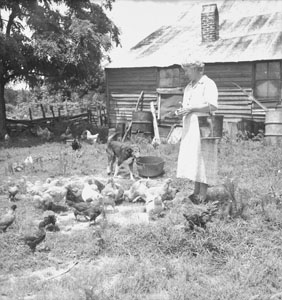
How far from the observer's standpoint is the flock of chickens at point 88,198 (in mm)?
5288

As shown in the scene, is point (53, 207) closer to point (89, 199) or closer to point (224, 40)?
point (89, 199)

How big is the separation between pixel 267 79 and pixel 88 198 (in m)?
10.6

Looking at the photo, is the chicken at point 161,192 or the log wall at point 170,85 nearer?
the chicken at point 161,192

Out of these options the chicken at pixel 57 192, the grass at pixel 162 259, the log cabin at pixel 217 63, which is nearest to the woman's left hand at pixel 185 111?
the grass at pixel 162 259

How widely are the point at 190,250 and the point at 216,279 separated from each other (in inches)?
23.5

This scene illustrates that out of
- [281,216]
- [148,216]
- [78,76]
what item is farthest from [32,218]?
[78,76]

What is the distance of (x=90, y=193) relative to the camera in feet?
20.0

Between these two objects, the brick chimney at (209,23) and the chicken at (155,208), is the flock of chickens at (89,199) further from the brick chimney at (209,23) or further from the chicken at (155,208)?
the brick chimney at (209,23)

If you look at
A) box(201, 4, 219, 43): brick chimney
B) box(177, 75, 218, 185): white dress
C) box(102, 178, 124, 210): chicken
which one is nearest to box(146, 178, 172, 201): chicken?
box(102, 178, 124, 210): chicken

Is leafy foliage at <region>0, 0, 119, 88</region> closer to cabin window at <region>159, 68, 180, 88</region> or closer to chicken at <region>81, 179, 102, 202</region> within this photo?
cabin window at <region>159, 68, 180, 88</region>

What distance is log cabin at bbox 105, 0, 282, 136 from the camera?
14.3 metres

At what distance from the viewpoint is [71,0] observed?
16047mm

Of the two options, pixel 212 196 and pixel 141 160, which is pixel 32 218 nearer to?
pixel 212 196

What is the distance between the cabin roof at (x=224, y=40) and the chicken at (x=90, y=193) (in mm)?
Answer: 9755
